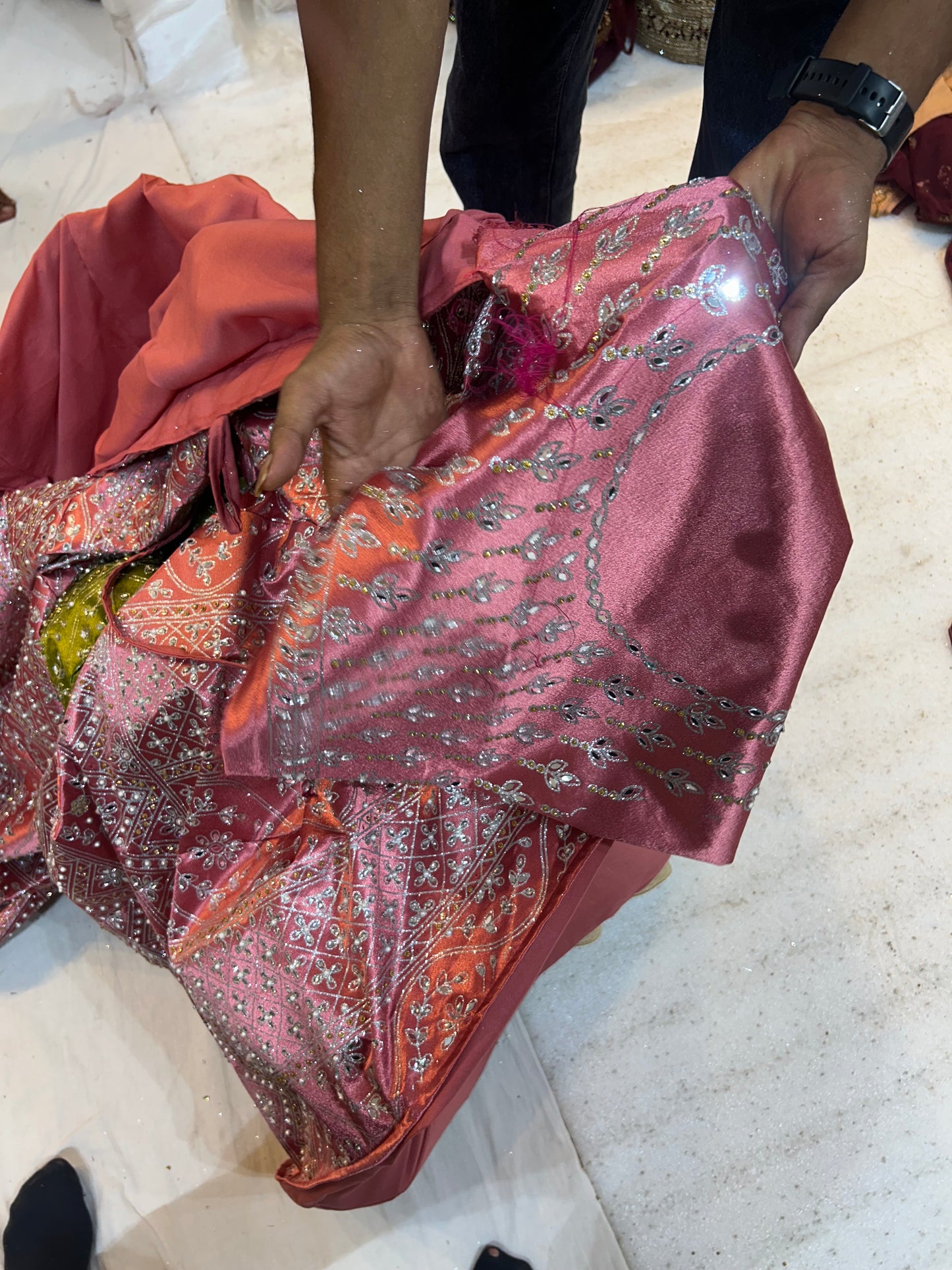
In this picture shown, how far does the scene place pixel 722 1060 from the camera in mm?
1035

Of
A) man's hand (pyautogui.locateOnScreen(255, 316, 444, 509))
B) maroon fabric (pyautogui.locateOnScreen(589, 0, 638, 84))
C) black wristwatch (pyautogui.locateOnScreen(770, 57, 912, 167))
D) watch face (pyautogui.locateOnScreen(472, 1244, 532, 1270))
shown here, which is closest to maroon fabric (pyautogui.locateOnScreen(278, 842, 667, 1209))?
watch face (pyautogui.locateOnScreen(472, 1244, 532, 1270))

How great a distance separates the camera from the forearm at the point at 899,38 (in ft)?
2.25

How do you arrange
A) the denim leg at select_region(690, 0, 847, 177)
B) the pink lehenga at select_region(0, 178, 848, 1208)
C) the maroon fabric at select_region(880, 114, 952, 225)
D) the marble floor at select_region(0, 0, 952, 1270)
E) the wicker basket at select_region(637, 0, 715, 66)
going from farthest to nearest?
the wicker basket at select_region(637, 0, 715, 66), the maroon fabric at select_region(880, 114, 952, 225), the marble floor at select_region(0, 0, 952, 1270), the denim leg at select_region(690, 0, 847, 177), the pink lehenga at select_region(0, 178, 848, 1208)

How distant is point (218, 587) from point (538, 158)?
0.76 m

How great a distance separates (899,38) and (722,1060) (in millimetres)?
1020

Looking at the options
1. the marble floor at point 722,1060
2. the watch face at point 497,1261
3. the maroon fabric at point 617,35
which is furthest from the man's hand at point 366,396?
the maroon fabric at point 617,35

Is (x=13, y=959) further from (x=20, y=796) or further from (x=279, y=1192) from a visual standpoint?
(x=279, y=1192)

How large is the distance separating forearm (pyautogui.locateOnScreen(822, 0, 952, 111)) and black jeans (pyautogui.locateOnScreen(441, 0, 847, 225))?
0.17 metres

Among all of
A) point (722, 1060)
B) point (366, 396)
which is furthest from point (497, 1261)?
point (366, 396)

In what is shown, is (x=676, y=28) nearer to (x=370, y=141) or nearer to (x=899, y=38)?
(x=899, y=38)

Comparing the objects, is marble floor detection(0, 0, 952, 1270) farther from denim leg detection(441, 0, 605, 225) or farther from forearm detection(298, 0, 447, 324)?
forearm detection(298, 0, 447, 324)

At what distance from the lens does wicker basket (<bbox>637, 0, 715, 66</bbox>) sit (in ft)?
5.64

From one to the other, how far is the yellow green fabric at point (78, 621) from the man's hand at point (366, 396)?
24 centimetres

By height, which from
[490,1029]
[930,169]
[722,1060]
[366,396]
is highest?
[366,396]
